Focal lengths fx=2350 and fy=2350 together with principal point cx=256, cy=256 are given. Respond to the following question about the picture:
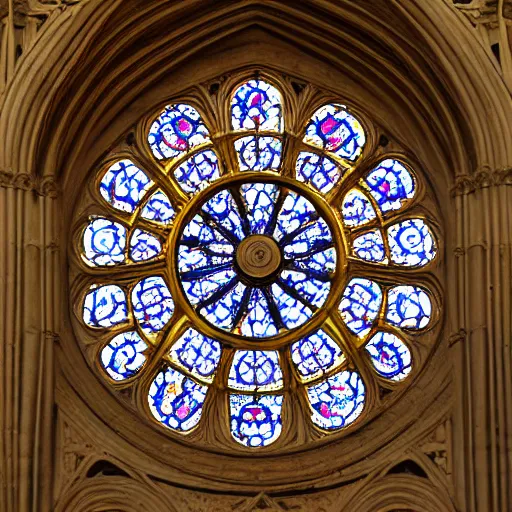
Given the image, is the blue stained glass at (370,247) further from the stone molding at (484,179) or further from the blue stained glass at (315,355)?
the stone molding at (484,179)

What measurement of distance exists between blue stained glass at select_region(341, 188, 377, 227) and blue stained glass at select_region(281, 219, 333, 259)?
0.25 metres

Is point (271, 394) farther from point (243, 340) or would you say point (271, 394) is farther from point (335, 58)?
point (335, 58)

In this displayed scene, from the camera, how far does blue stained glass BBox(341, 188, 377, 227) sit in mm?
24359

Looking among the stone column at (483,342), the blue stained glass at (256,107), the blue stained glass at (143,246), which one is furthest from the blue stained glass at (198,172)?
the stone column at (483,342)

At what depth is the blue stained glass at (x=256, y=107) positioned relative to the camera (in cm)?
2488

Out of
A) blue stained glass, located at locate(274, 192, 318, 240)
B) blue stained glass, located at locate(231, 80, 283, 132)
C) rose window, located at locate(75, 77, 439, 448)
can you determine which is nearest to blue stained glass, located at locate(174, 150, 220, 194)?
rose window, located at locate(75, 77, 439, 448)

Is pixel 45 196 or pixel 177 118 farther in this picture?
pixel 177 118

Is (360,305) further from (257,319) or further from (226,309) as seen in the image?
(226,309)

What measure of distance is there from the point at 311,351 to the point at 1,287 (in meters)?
3.34

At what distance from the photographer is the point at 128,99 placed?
24.7 m

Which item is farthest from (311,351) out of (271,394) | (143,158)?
(143,158)

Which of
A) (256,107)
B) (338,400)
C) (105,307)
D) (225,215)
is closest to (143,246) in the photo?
(105,307)

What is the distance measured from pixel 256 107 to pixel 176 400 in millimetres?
3352

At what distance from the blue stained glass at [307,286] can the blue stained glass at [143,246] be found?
1.33 metres
